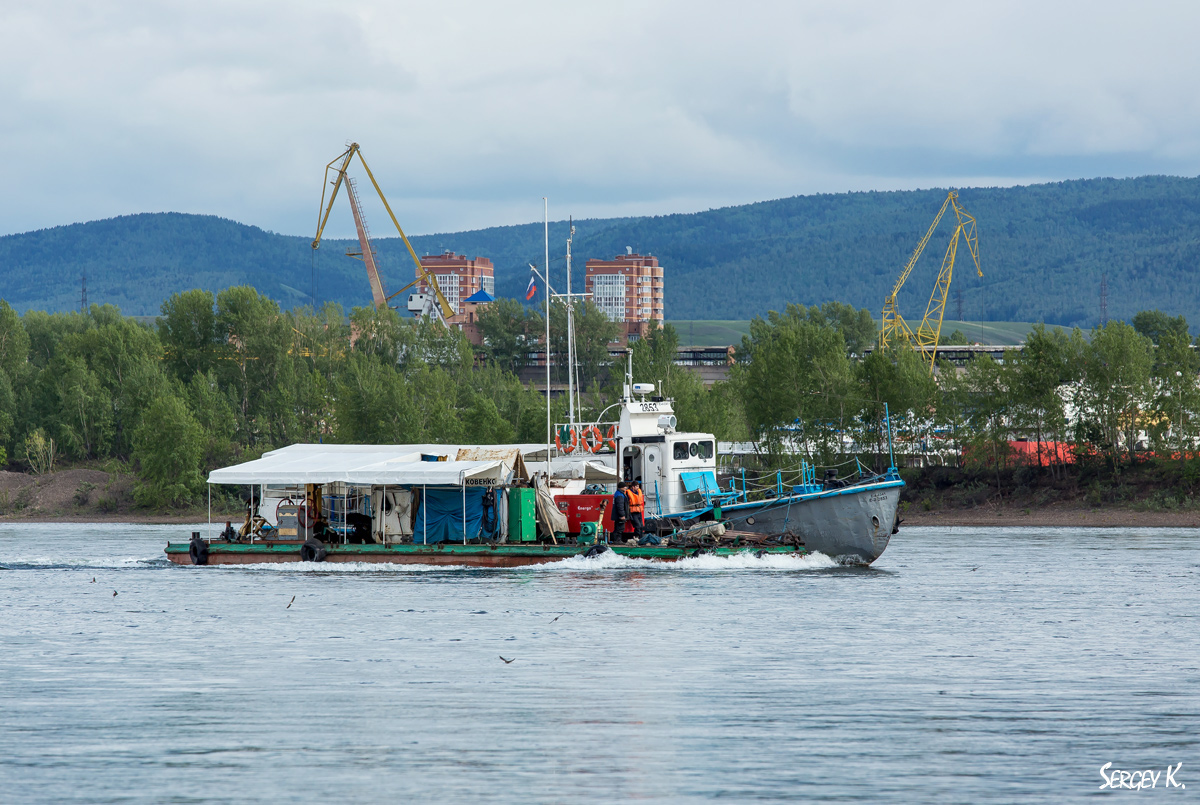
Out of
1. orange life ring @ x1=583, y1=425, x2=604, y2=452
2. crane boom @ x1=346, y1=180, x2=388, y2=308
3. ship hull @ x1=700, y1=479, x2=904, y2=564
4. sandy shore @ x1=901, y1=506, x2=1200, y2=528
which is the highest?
crane boom @ x1=346, y1=180, x2=388, y2=308

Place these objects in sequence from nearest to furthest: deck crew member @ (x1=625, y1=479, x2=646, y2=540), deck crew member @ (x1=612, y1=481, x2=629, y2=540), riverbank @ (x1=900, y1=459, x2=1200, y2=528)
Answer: deck crew member @ (x1=625, y1=479, x2=646, y2=540)
deck crew member @ (x1=612, y1=481, x2=629, y2=540)
riverbank @ (x1=900, y1=459, x2=1200, y2=528)

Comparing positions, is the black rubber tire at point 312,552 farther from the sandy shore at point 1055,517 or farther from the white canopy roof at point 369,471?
the sandy shore at point 1055,517

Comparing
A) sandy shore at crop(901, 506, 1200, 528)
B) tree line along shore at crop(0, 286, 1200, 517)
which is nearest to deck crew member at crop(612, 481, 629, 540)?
tree line along shore at crop(0, 286, 1200, 517)

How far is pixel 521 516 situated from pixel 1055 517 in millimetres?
44176

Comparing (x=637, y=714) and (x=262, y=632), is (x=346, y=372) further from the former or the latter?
(x=637, y=714)

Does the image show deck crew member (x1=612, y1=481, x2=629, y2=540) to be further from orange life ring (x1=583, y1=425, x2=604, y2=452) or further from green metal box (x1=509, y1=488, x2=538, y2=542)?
orange life ring (x1=583, y1=425, x2=604, y2=452)

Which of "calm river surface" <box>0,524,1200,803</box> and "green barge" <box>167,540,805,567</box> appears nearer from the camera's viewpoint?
"calm river surface" <box>0,524,1200,803</box>

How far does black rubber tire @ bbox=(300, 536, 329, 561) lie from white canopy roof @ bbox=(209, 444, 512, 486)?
1.85 meters

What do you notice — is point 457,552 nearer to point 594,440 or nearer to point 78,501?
point 594,440

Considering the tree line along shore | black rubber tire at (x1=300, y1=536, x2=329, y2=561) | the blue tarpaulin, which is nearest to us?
black rubber tire at (x1=300, y1=536, x2=329, y2=561)

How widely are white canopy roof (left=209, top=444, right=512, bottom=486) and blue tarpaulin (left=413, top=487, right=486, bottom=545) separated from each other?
2.45 ft

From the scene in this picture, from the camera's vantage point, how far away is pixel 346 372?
9800cm

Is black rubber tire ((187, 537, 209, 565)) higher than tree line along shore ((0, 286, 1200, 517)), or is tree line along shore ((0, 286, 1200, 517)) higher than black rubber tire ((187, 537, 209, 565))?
tree line along shore ((0, 286, 1200, 517))

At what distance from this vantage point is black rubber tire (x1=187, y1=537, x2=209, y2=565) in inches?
1588
